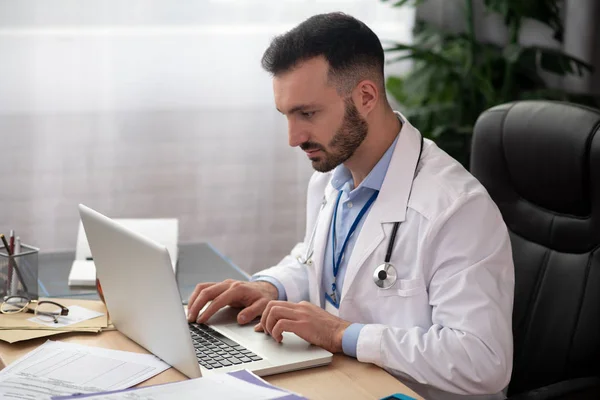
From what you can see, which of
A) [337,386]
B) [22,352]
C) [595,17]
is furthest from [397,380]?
[595,17]

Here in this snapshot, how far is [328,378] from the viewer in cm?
133

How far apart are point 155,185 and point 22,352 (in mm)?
→ 1850

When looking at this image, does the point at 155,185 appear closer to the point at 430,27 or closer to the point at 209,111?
the point at 209,111

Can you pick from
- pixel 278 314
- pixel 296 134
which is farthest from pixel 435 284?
pixel 296 134

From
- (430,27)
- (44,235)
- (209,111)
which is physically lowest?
(44,235)

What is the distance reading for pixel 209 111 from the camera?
326cm

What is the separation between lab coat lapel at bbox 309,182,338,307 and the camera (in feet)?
5.63

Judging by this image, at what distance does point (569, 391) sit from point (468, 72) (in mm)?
2067

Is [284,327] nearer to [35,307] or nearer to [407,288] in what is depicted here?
[407,288]

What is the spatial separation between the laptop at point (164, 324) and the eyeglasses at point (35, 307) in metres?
0.13

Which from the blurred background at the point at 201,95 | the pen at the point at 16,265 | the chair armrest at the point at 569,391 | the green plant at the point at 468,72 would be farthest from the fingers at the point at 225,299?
the green plant at the point at 468,72

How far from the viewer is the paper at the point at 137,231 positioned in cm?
193

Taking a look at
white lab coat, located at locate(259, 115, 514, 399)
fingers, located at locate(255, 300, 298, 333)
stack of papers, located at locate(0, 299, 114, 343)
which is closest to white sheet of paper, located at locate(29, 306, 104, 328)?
stack of papers, located at locate(0, 299, 114, 343)

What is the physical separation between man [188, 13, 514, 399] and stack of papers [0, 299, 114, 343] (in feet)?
0.61
